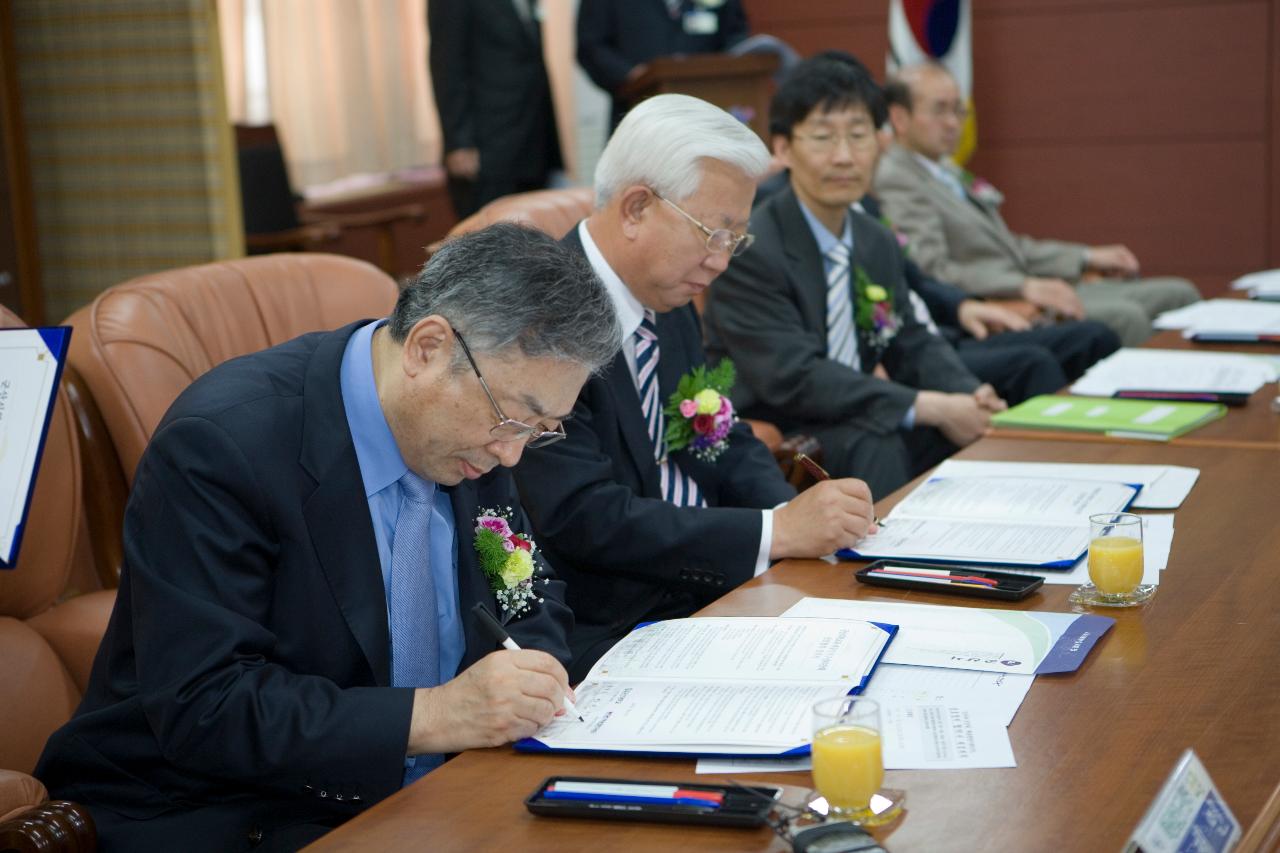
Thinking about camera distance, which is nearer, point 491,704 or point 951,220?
point 491,704

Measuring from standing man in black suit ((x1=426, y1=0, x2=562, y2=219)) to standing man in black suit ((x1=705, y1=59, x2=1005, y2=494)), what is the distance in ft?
9.23

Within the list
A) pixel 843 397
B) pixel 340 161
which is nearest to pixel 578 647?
pixel 843 397

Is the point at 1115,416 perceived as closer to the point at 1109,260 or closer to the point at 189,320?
the point at 189,320

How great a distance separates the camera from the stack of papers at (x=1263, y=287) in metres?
4.34

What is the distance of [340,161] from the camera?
7840mm

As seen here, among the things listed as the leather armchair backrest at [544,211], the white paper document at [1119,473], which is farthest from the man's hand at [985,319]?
the white paper document at [1119,473]

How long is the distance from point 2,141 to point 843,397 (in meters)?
2.37

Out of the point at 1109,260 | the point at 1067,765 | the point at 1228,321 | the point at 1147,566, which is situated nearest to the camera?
the point at 1067,765

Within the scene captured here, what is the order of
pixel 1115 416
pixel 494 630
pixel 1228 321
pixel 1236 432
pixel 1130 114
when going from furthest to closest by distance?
pixel 1130 114, pixel 1228 321, pixel 1115 416, pixel 1236 432, pixel 494 630

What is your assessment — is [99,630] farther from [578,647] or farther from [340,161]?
[340,161]

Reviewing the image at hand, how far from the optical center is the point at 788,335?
340cm

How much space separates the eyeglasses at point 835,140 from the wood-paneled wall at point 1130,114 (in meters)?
4.02

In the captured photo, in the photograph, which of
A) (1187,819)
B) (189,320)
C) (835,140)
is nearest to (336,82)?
(835,140)

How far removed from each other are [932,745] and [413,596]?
2.10 ft
